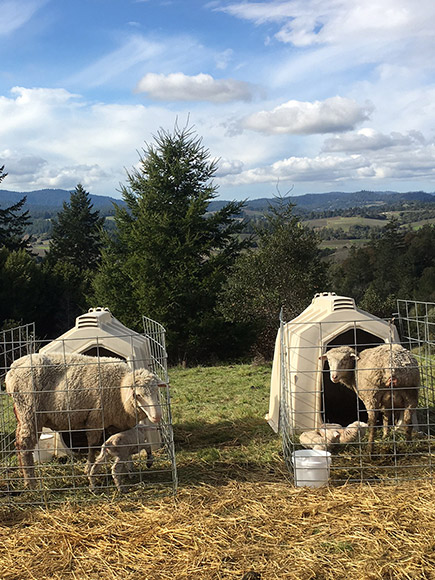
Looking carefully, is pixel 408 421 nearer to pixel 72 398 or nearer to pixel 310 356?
pixel 310 356

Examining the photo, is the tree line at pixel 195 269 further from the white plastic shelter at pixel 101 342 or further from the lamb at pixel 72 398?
the lamb at pixel 72 398

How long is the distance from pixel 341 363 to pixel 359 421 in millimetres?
833

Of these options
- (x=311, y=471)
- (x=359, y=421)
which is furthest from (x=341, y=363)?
(x=311, y=471)

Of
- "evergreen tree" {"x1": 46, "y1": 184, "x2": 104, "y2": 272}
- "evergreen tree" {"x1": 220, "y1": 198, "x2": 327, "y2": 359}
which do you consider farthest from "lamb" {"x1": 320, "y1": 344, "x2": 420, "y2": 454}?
"evergreen tree" {"x1": 46, "y1": 184, "x2": 104, "y2": 272}

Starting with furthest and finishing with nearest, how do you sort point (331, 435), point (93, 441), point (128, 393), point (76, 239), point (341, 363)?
1. point (76, 239)
2. point (341, 363)
3. point (331, 435)
4. point (93, 441)
5. point (128, 393)

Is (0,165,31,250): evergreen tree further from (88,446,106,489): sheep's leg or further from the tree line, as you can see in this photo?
(88,446,106,489): sheep's leg

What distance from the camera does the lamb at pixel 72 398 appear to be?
22.0ft

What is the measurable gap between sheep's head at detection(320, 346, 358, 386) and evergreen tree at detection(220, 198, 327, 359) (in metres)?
14.0

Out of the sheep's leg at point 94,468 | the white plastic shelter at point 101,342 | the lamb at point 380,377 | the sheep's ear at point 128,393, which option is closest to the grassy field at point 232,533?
the sheep's leg at point 94,468

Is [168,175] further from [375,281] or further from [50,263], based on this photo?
[375,281]

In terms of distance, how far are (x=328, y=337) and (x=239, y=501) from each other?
322 cm

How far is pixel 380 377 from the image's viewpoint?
7.64 m

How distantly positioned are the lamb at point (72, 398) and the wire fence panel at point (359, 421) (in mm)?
2022

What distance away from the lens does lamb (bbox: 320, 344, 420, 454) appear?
7570mm
